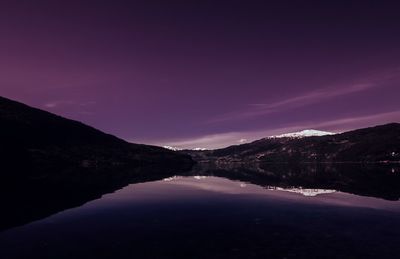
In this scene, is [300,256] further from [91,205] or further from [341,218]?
[91,205]

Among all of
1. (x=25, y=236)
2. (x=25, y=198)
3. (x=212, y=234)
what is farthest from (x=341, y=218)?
(x=25, y=198)

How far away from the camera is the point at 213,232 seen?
39188 millimetres

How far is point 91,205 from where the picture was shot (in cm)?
6272

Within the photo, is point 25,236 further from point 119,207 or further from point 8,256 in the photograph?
point 119,207

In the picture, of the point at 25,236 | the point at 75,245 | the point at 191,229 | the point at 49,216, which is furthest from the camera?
the point at 49,216

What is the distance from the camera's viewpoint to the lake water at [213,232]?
30312 mm

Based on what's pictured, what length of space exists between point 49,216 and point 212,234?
82.2ft

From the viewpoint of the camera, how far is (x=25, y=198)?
6850 centimetres

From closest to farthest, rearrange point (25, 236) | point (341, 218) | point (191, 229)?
point (25, 236) → point (191, 229) → point (341, 218)

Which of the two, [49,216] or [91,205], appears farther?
[91,205]

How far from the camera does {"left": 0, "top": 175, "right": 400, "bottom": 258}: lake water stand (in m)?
30.3

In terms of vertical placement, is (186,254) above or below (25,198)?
below

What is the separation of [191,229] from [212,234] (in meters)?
3.77

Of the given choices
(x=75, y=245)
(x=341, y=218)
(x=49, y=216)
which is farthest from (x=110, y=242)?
(x=341, y=218)
